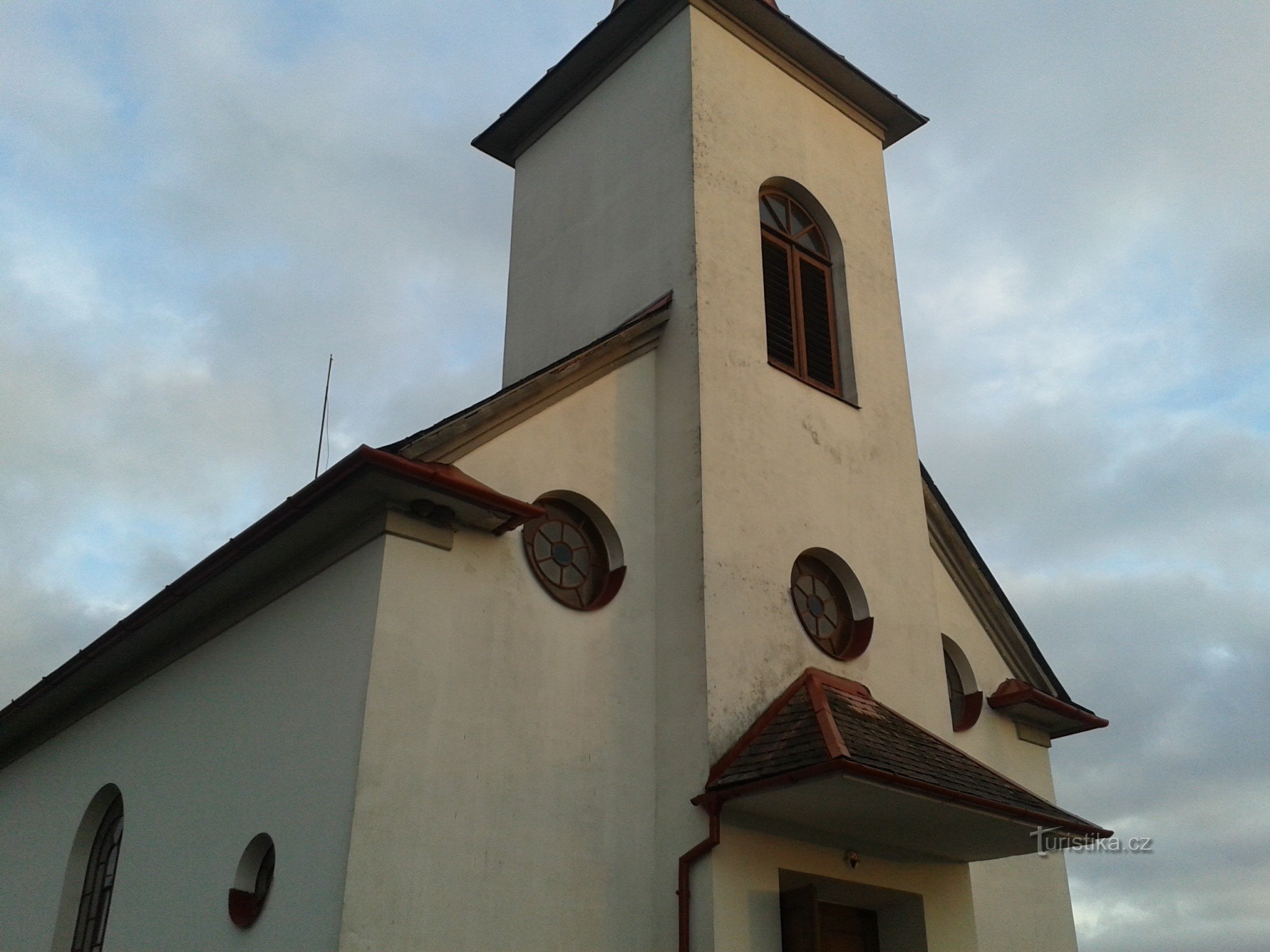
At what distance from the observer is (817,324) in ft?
47.8

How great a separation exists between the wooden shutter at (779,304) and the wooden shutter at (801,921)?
18.5 ft

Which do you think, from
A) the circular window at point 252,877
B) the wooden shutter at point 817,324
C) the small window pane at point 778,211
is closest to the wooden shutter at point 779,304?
the wooden shutter at point 817,324

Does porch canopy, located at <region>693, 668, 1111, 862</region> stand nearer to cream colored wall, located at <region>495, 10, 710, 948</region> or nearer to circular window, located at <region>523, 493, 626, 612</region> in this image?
cream colored wall, located at <region>495, 10, 710, 948</region>

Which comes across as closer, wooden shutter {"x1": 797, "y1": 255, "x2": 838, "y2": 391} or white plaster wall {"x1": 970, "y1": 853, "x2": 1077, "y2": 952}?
white plaster wall {"x1": 970, "y1": 853, "x2": 1077, "y2": 952}

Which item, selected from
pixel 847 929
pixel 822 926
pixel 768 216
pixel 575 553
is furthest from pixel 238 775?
pixel 768 216

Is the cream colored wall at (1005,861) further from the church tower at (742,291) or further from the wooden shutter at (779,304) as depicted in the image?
the wooden shutter at (779,304)

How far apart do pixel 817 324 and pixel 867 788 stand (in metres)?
6.39

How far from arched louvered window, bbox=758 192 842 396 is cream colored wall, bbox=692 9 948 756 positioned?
282mm

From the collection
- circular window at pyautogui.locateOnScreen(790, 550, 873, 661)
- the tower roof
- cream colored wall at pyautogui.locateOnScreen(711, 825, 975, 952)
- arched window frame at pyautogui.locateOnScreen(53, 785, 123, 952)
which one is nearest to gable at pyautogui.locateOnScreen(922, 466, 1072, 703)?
circular window at pyautogui.locateOnScreen(790, 550, 873, 661)

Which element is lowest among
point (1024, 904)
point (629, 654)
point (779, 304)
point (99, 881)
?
point (1024, 904)

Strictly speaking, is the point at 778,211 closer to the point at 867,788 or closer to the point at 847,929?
the point at 867,788

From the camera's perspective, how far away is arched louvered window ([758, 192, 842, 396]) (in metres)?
13.9

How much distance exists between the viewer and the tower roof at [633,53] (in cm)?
1505

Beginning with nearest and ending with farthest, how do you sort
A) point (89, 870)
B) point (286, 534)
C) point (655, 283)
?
1. point (286, 534)
2. point (655, 283)
3. point (89, 870)
